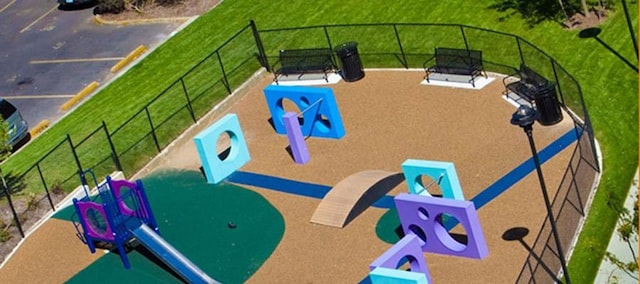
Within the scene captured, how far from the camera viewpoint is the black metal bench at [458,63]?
116 feet

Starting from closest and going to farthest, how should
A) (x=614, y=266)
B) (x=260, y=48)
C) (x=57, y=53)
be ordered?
(x=614, y=266), (x=260, y=48), (x=57, y=53)

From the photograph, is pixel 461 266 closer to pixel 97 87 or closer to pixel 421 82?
pixel 421 82

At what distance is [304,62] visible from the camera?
39.4 meters

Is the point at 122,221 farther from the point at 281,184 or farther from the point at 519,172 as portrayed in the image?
the point at 519,172

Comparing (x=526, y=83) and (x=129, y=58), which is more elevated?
(x=129, y=58)

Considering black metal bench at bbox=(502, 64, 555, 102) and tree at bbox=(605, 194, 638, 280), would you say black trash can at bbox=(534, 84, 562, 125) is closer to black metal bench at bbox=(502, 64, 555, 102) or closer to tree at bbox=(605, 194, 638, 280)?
black metal bench at bbox=(502, 64, 555, 102)

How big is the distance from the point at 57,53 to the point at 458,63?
1832 centimetres

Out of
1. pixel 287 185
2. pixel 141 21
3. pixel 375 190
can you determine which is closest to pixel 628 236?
pixel 375 190

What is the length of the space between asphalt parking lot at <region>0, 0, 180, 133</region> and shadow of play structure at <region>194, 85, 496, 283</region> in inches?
418

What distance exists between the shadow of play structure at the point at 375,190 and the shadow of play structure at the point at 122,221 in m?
3.21

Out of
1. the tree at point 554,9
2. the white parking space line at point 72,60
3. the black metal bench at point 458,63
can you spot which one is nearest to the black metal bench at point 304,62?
the black metal bench at point 458,63

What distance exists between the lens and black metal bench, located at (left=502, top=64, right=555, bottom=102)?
107 ft

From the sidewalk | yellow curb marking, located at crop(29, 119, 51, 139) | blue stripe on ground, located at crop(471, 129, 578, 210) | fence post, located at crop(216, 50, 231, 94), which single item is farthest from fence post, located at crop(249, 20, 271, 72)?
the sidewalk

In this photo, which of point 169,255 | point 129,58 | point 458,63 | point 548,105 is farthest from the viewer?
point 129,58
